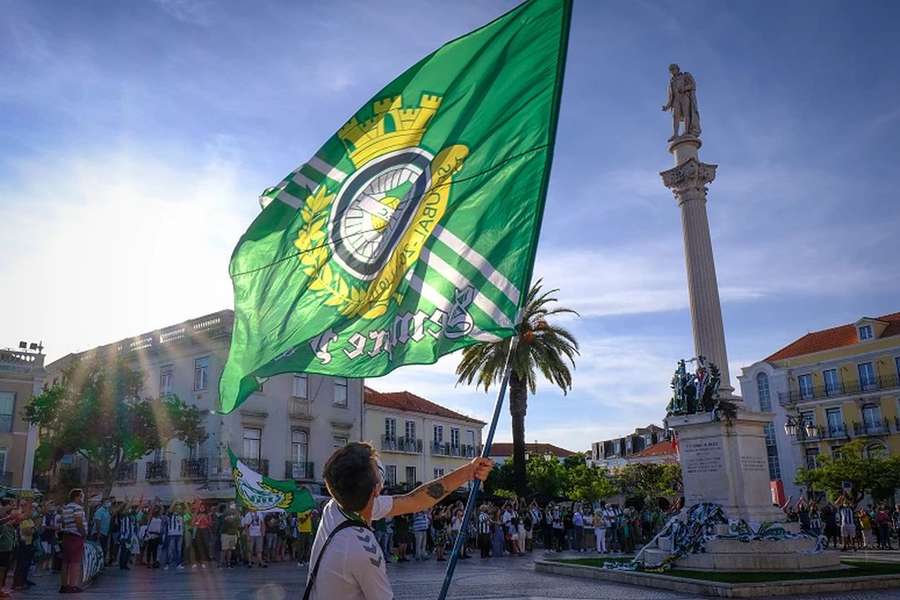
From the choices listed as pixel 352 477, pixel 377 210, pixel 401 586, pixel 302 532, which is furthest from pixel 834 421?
pixel 352 477

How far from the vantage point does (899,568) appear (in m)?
16.3

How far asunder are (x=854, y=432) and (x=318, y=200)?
64.0 meters

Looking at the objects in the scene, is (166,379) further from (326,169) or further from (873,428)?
(873,428)

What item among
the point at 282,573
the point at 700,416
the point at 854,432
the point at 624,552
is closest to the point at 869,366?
the point at 854,432

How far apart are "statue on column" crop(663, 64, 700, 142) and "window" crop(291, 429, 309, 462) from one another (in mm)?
29151

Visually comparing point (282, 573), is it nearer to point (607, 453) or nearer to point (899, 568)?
point (899, 568)

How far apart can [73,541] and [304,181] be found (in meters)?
11.2

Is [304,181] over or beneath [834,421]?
beneath

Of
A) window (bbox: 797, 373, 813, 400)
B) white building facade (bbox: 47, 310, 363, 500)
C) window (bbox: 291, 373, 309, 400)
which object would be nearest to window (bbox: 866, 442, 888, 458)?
window (bbox: 797, 373, 813, 400)

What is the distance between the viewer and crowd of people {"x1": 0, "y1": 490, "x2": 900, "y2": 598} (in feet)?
76.6

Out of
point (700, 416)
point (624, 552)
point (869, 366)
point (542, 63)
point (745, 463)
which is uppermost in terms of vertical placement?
point (869, 366)

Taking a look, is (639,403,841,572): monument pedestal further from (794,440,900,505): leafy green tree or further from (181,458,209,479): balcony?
(794,440,900,505): leafy green tree

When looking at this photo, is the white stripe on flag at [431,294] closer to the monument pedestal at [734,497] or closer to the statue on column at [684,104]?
the monument pedestal at [734,497]

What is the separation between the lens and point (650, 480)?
73.5 metres
